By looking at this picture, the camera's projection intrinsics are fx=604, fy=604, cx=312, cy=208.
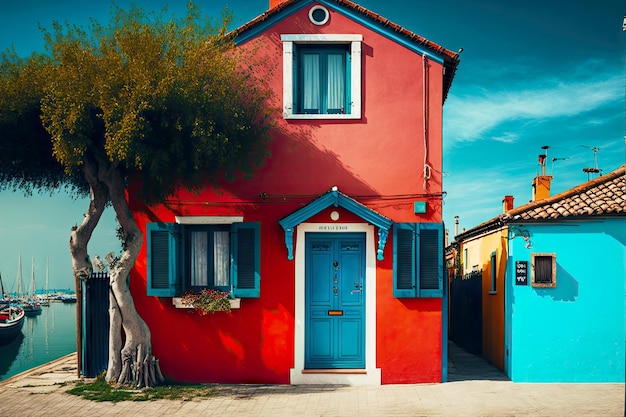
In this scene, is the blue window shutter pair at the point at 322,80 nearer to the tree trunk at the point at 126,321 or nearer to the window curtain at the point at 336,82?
the window curtain at the point at 336,82

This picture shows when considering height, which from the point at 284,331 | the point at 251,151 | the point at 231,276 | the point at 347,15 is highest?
the point at 347,15

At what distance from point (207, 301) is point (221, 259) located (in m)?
0.90

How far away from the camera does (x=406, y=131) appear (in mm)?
11383

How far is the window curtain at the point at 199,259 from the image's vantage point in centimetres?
1152

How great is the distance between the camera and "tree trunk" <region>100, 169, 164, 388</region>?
10719 mm

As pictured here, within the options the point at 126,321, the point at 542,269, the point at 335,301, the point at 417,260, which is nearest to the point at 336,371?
the point at 335,301

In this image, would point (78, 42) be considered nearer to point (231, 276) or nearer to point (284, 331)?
point (231, 276)

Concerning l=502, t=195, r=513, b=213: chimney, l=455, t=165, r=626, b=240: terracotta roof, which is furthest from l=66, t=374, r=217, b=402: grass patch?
l=502, t=195, r=513, b=213: chimney

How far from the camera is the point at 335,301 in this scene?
444 inches

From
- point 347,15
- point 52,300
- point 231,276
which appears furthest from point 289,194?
point 52,300

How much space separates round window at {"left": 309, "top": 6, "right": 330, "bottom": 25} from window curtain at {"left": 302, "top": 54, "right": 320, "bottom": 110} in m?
0.63

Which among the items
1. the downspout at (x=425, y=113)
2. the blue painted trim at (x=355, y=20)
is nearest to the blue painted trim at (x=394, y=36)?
the blue painted trim at (x=355, y=20)

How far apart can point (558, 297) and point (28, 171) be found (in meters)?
10.0

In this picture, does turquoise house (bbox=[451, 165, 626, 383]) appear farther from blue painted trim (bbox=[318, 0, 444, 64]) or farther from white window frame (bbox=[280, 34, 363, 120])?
white window frame (bbox=[280, 34, 363, 120])
